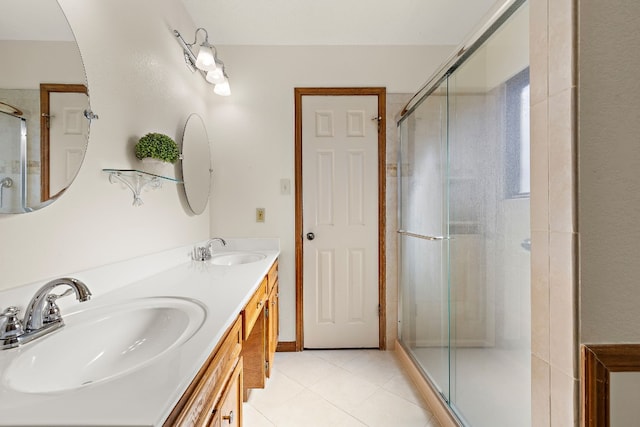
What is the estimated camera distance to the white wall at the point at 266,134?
2314 mm

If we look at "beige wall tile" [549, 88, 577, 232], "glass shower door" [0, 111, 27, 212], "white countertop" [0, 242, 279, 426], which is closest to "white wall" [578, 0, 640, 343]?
"beige wall tile" [549, 88, 577, 232]

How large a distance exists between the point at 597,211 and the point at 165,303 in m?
1.23

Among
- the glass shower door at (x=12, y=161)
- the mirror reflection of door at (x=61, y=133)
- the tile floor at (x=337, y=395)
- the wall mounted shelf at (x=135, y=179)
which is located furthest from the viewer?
the tile floor at (x=337, y=395)

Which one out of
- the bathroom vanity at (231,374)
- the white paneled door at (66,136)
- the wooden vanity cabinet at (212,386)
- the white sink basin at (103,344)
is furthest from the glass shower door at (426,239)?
the white paneled door at (66,136)

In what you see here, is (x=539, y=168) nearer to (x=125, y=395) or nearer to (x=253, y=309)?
(x=125, y=395)

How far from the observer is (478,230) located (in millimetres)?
1250

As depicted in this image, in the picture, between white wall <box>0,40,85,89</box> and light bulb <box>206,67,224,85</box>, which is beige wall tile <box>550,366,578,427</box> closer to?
white wall <box>0,40,85,89</box>

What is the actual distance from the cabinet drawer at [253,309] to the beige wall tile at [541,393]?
3.17ft

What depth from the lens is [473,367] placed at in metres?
1.29

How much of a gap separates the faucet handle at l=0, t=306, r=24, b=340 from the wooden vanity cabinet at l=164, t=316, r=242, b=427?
1.46 ft

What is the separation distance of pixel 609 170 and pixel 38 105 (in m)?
1.50

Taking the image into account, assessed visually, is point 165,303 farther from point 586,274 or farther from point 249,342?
point 586,274

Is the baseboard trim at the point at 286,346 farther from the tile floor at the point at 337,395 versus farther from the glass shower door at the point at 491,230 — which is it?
the glass shower door at the point at 491,230

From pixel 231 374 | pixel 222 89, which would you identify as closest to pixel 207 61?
pixel 222 89
